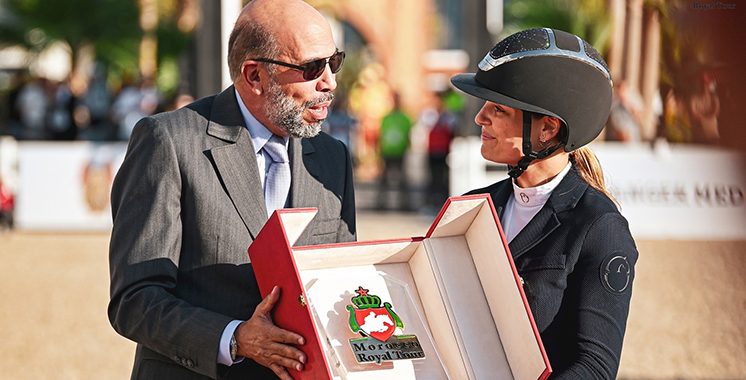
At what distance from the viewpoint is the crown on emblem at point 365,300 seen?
8.59 feet

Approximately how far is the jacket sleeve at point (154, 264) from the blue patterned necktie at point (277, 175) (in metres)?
0.30

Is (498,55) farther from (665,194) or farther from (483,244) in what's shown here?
(665,194)

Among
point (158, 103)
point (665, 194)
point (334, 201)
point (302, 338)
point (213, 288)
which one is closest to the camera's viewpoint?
point (302, 338)

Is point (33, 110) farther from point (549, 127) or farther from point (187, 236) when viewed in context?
point (549, 127)

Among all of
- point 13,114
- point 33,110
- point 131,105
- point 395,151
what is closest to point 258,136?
point 395,151

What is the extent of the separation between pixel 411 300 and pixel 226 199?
0.62 metres

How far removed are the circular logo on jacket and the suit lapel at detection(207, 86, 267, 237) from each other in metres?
0.95

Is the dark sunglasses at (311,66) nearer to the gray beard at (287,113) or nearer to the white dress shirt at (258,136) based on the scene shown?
the gray beard at (287,113)

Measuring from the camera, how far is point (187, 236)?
9.65 ft

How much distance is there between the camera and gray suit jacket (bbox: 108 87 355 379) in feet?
9.18

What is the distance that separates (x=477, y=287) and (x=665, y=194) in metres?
Answer: 11.9

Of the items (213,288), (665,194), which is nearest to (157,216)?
(213,288)

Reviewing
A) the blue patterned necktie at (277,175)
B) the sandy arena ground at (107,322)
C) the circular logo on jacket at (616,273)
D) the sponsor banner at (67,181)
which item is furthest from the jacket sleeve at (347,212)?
the sponsor banner at (67,181)

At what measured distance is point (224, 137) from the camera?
10.1 feet
